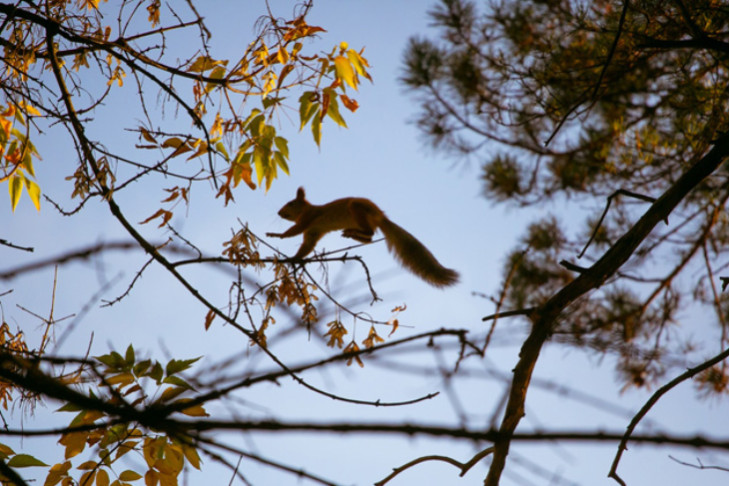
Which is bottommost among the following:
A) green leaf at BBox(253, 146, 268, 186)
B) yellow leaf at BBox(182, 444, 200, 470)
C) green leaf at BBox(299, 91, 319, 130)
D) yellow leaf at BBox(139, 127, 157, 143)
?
yellow leaf at BBox(182, 444, 200, 470)

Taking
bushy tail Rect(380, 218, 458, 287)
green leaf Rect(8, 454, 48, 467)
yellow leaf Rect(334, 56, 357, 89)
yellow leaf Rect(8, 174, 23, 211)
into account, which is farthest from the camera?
bushy tail Rect(380, 218, 458, 287)

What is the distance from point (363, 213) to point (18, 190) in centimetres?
176

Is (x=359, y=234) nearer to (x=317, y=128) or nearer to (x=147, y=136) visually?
(x=317, y=128)

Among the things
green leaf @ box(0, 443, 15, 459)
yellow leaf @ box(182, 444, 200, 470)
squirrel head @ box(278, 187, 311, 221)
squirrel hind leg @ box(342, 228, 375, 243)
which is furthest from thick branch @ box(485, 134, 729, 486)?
squirrel head @ box(278, 187, 311, 221)

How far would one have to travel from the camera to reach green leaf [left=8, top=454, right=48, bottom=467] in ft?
5.00

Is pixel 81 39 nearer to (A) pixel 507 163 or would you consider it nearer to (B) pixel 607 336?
(B) pixel 607 336

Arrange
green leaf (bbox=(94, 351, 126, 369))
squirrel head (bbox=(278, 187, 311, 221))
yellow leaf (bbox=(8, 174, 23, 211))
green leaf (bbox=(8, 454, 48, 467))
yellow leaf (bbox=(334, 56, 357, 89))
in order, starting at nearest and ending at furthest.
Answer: green leaf (bbox=(8, 454, 48, 467)) → green leaf (bbox=(94, 351, 126, 369)) → yellow leaf (bbox=(334, 56, 357, 89)) → yellow leaf (bbox=(8, 174, 23, 211)) → squirrel head (bbox=(278, 187, 311, 221))

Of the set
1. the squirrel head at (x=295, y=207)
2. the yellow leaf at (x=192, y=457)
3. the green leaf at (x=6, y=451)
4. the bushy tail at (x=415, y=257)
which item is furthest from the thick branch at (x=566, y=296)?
the squirrel head at (x=295, y=207)

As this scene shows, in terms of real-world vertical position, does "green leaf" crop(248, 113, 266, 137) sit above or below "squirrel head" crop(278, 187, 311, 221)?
below

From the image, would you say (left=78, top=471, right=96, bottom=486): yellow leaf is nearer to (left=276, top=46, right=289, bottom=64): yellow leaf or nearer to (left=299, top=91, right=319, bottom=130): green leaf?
(left=299, top=91, right=319, bottom=130): green leaf

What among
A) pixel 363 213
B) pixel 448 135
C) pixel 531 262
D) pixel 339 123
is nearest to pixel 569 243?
pixel 531 262

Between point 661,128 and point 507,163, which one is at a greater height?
point 507,163

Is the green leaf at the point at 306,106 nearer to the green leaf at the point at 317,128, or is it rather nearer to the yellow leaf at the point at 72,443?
the green leaf at the point at 317,128

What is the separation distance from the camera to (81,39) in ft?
6.42
